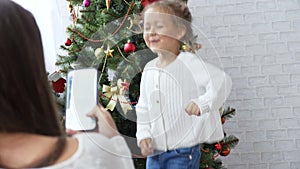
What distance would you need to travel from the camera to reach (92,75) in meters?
0.93

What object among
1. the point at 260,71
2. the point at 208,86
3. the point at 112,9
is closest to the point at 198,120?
the point at 208,86

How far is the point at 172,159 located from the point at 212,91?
0.67ft

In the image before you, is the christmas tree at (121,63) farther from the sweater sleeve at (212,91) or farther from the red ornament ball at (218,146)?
the red ornament ball at (218,146)

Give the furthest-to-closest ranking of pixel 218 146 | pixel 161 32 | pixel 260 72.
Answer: pixel 260 72
pixel 218 146
pixel 161 32

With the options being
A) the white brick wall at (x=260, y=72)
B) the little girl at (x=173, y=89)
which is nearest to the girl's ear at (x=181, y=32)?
the little girl at (x=173, y=89)

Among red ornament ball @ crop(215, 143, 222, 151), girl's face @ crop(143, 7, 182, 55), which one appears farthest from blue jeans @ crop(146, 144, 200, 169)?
red ornament ball @ crop(215, 143, 222, 151)

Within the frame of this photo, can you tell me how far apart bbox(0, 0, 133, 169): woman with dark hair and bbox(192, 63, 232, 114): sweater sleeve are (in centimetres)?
49

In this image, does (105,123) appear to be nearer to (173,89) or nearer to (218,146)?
(173,89)

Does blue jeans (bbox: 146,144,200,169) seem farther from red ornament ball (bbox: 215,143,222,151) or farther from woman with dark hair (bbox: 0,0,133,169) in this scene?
woman with dark hair (bbox: 0,0,133,169)

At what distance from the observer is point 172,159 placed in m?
1.21

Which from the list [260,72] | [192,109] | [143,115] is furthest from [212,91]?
[260,72]

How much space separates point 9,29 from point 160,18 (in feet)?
1.67

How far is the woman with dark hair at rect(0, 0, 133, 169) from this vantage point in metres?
0.63

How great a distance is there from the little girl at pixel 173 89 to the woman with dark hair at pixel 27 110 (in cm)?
49
